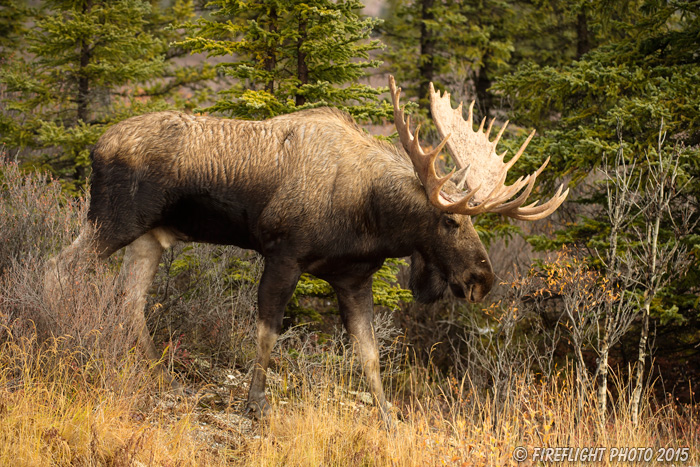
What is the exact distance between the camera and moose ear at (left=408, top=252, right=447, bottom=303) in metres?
5.02

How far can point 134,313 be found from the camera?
509 cm

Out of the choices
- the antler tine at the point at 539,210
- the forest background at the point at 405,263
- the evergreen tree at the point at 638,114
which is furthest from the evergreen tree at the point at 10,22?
the antler tine at the point at 539,210

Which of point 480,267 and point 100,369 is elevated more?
point 480,267

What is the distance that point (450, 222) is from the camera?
4.82 meters

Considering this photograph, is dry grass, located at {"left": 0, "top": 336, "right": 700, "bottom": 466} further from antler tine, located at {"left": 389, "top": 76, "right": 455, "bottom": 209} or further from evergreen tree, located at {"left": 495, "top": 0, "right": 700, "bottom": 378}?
evergreen tree, located at {"left": 495, "top": 0, "right": 700, "bottom": 378}

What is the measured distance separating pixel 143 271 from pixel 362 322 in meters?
1.81

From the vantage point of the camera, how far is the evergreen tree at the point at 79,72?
9047mm

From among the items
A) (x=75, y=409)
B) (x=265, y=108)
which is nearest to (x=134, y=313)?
(x=75, y=409)

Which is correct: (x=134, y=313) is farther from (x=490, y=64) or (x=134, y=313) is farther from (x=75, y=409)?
(x=490, y=64)

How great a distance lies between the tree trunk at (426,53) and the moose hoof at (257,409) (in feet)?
32.0

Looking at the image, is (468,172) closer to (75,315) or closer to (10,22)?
(75,315)

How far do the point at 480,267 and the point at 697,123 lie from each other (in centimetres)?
302

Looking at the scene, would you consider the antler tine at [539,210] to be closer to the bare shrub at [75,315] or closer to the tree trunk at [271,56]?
the bare shrub at [75,315]

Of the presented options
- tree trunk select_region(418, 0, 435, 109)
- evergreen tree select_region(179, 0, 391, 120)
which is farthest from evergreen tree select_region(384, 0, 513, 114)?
evergreen tree select_region(179, 0, 391, 120)
